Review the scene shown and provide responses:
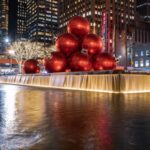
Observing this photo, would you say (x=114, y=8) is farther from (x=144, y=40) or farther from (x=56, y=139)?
(x=56, y=139)

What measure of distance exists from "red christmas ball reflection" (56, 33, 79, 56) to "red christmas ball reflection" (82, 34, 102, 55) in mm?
767

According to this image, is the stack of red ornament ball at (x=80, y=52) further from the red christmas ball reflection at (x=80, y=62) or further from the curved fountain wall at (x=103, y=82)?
the curved fountain wall at (x=103, y=82)

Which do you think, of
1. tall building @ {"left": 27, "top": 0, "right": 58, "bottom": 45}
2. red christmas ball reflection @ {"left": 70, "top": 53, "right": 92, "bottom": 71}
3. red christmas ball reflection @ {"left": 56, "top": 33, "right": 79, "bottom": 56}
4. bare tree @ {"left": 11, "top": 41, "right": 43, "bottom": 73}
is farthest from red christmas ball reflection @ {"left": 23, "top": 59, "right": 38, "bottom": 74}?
tall building @ {"left": 27, "top": 0, "right": 58, "bottom": 45}

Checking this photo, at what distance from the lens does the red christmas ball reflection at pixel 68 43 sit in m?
23.2

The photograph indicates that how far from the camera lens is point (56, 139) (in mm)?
5805

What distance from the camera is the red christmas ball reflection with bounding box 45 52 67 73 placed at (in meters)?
23.7

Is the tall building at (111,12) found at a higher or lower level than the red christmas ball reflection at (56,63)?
higher

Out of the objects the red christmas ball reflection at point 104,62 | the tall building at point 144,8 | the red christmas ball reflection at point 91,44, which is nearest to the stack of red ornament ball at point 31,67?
the red christmas ball reflection at point 91,44

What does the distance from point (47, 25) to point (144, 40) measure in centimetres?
8037

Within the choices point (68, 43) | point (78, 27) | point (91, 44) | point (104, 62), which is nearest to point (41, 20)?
point (78, 27)

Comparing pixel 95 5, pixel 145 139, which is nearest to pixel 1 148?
pixel 145 139

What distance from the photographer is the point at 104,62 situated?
22641 mm

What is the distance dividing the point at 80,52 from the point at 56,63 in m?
2.45

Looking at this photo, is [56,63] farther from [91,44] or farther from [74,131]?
[74,131]
